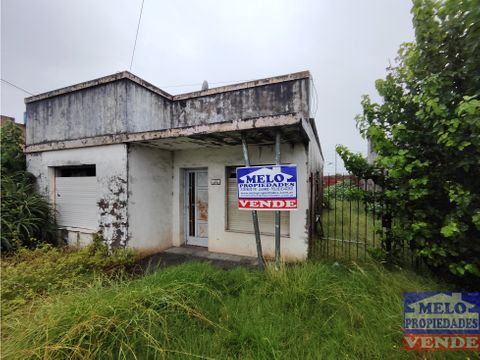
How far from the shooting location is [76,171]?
615 centimetres

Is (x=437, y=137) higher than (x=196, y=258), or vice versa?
(x=437, y=137)

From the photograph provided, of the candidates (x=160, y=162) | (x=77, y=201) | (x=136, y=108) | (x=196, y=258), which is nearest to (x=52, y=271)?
(x=77, y=201)

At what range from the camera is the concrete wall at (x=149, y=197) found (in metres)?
5.01

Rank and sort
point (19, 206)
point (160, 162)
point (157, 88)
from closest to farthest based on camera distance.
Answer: point (19, 206) → point (160, 162) → point (157, 88)

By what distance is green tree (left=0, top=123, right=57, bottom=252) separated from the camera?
5090mm

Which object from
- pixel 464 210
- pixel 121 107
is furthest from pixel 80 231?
pixel 464 210

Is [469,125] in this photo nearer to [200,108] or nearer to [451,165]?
[451,165]

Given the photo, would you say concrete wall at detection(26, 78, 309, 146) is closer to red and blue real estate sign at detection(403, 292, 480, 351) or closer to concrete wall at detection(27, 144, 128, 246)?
concrete wall at detection(27, 144, 128, 246)

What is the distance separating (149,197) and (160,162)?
973 millimetres

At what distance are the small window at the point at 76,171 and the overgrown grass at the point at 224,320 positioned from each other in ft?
13.2

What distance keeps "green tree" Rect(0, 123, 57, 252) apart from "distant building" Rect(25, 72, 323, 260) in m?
0.35

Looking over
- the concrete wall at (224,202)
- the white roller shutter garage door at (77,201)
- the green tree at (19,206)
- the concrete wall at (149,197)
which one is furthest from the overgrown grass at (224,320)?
the green tree at (19,206)

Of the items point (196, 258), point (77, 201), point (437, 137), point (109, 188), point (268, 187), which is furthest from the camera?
point (77, 201)

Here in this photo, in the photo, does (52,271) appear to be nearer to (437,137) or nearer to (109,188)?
(109,188)
